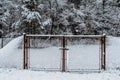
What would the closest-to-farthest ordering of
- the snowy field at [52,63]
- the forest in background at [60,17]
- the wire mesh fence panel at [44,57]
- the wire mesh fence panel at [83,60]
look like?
the snowy field at [52,63] → the wire mesh fence panel at [83,60] → the wire mesh fence panel at [44,57] → the forest in background at [60,17]

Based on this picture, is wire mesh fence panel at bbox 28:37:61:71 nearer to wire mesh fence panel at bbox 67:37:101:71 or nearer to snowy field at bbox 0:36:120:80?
snowy field at bbox 0:36:120:80

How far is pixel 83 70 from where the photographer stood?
10547 mm

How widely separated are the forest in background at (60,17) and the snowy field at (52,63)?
5500 mm

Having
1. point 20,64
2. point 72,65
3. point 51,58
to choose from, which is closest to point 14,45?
point 20,64

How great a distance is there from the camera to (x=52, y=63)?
1155 centimetres

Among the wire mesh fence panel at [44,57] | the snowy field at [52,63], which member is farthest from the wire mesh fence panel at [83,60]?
the wire mesh fence panel at [44,57]

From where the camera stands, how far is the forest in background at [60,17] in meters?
18.8

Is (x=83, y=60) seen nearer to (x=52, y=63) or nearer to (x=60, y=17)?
(x=52, y=63)

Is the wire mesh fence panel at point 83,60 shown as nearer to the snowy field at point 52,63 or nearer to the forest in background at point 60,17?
the snowy field at point 52,63

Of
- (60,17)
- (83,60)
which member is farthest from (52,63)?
(60,17)

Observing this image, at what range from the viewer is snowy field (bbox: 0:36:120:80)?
30.2 ft

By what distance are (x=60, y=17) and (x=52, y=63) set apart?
10.2 metres

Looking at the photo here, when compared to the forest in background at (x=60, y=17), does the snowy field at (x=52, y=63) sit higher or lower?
lower

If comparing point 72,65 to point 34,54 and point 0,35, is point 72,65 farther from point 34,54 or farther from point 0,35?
point 0,35
